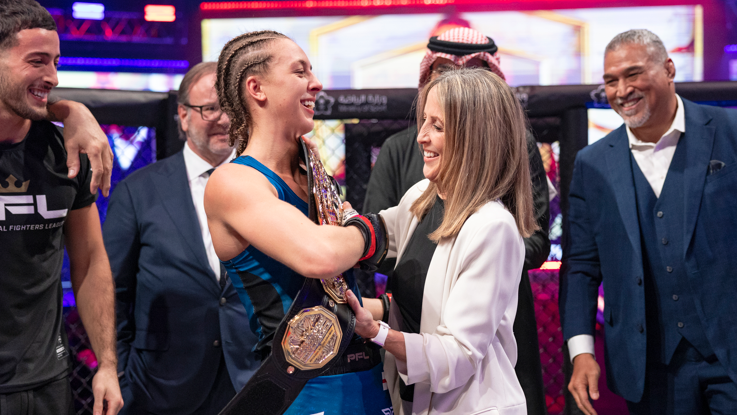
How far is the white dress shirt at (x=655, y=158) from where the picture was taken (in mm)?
2104

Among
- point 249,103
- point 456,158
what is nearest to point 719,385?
point 456,158

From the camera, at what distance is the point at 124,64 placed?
636cm

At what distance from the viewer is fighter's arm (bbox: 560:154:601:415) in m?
2.14

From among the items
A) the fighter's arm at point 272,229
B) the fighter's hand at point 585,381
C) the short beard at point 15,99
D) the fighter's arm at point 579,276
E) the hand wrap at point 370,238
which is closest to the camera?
the fighter's arm at point 272,229

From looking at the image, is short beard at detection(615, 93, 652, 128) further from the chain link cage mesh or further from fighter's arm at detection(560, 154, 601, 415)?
the chain link cage mesh

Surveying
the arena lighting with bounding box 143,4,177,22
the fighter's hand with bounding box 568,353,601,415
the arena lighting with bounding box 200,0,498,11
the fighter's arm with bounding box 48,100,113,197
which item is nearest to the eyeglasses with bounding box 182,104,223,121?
the fighter's arm with bounding box 48,100,113,197

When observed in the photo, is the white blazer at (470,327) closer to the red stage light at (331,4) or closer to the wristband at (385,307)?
the wristband at (385,307)

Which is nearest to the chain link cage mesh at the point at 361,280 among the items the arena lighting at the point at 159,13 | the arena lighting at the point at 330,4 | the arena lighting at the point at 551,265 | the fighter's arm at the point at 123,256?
the arena lighting at the point at 551,265

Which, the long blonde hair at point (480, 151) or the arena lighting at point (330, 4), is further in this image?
the arena lighting at point (330, 4)

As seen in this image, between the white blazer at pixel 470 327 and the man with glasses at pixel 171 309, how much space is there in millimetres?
865

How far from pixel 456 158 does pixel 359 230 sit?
13.9 inches

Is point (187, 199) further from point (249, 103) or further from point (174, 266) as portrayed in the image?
point (249, 103)

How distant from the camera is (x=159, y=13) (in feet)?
21.0

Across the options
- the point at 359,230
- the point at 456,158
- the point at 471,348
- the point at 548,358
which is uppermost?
the point at 456,158
